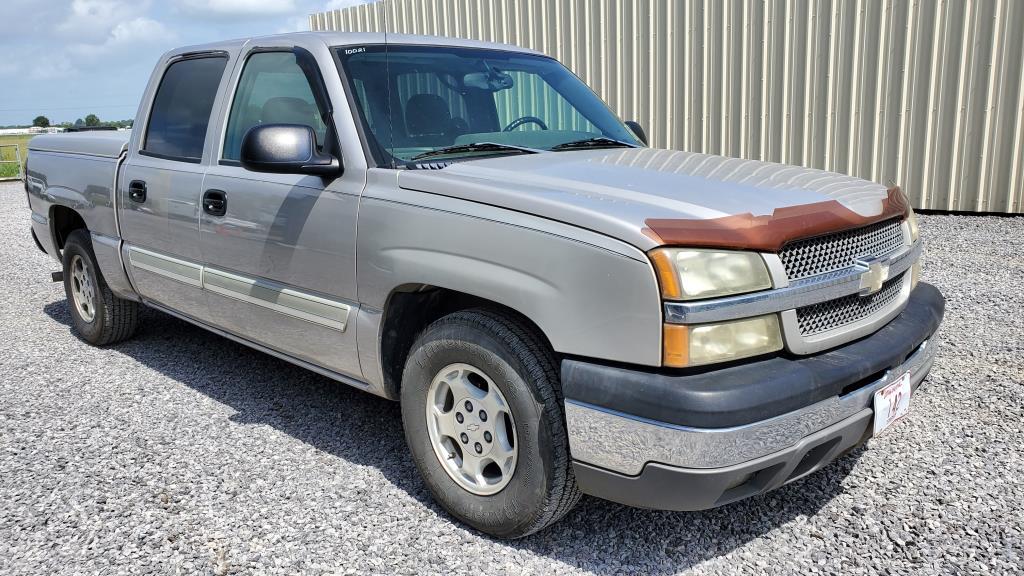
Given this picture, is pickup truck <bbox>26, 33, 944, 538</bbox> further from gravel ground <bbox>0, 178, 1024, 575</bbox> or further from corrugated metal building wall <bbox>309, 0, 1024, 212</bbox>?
corrugated metal building wall <bbox>309, 0, 1024, 212</bbox>

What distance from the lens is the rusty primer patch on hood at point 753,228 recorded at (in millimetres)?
2264

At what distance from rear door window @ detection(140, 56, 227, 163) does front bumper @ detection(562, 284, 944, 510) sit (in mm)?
2617

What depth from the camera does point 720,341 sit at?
7.45 ft

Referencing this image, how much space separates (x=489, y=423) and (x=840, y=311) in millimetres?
1203

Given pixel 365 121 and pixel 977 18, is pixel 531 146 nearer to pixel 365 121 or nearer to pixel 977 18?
pixel 365 121

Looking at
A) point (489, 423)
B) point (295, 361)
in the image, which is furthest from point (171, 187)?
point (489, 423)

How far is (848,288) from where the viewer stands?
252cm

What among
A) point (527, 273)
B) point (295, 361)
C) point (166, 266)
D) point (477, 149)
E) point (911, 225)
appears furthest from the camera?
point (166, 266)

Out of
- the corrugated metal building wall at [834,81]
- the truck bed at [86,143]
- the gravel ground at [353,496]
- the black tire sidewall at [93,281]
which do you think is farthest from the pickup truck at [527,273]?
the corrugated metal building wall at [834,81]

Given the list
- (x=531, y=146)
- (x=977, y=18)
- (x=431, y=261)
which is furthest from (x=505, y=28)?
(x=431, y=261)

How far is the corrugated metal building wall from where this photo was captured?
805 cm

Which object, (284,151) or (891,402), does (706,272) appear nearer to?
(891,402)

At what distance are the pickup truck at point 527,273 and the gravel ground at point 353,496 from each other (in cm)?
30

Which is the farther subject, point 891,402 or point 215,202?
point 215,202
